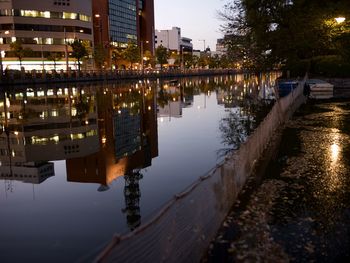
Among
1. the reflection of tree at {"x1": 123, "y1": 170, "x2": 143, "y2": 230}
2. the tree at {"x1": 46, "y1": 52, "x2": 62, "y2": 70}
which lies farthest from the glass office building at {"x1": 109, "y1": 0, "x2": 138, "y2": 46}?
the reflection of tree at {"x1": 123, "y1": 170, "x2": 143, "y2": 230}

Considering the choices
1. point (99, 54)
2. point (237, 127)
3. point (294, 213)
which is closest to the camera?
point (294, 213)

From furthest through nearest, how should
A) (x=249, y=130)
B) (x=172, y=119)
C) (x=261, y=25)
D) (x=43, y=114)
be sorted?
1. (x=261, y=25)
2. (x=43, y=114)
3. (x=172, y=119)
4. (x=249, y=130)

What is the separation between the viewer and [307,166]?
12.5m

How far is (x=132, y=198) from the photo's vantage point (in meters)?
10.4

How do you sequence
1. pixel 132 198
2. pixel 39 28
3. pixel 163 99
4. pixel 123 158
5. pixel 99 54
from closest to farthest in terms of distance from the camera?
pixel 132 198, pixel 123 158, pixel 163 99, pixel 39 28, pixel 99 54

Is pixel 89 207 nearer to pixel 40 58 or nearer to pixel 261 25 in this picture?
pixel 261 25

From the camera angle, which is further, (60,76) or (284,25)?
(60,76)

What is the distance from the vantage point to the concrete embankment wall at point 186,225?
165 inches

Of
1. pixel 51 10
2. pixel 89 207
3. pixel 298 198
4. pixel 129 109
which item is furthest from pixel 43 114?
pixel 51 10

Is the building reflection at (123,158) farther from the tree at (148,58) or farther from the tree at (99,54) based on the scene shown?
the tree at (148,58)

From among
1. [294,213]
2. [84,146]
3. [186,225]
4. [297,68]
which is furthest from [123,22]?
[186,225]

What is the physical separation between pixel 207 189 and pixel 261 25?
1701 inches

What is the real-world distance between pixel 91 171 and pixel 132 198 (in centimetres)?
375

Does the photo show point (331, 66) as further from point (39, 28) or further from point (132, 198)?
point (39, 28)
